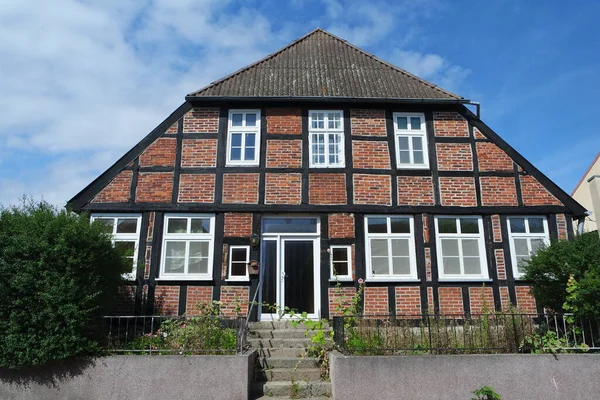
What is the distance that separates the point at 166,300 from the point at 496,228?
753 centimetres

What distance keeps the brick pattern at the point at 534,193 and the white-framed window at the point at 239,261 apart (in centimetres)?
652

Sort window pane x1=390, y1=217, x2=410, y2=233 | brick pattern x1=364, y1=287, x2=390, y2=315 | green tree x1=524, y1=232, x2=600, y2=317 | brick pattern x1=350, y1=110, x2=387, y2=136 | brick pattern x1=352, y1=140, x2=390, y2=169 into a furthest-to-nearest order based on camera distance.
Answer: brick pattern x1=350, y1=110, x2=387, y2=136 → brick pattern x1=352, y1=140, x2=390, y2=169 → window pane x1=390, y1=217, x2=410, y2=233 → brick pattern x1=364, y1=287, x2=390, y2=315 → green tree x1=524, y1=232, x2=600, y2=317

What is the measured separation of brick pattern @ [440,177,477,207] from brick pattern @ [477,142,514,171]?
54 cm

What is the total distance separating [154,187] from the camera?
34.3 ft

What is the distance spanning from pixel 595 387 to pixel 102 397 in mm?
7308

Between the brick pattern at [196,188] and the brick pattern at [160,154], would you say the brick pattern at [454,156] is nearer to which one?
the brick pattern at [196,188]

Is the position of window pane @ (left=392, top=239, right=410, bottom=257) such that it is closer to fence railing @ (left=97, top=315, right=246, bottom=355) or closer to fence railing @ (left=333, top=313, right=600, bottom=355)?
fence railing @ (left=333, top=313, right=600, bottom=355)

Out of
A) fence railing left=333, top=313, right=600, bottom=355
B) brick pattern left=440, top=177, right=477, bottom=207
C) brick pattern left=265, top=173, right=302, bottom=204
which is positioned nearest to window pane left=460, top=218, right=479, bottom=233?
brick pattern left=440, top=177, right=477, bottom=207

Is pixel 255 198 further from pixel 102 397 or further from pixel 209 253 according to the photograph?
pixel 102 397

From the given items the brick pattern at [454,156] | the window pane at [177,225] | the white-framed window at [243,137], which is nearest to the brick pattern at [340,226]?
the white-framed window at [243,137]

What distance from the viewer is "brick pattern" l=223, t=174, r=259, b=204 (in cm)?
1039

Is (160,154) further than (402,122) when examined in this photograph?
No

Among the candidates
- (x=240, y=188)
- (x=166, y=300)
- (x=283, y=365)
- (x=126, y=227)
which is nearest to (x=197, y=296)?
(x=166, y=300)

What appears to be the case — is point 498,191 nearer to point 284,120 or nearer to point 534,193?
point 534,193
